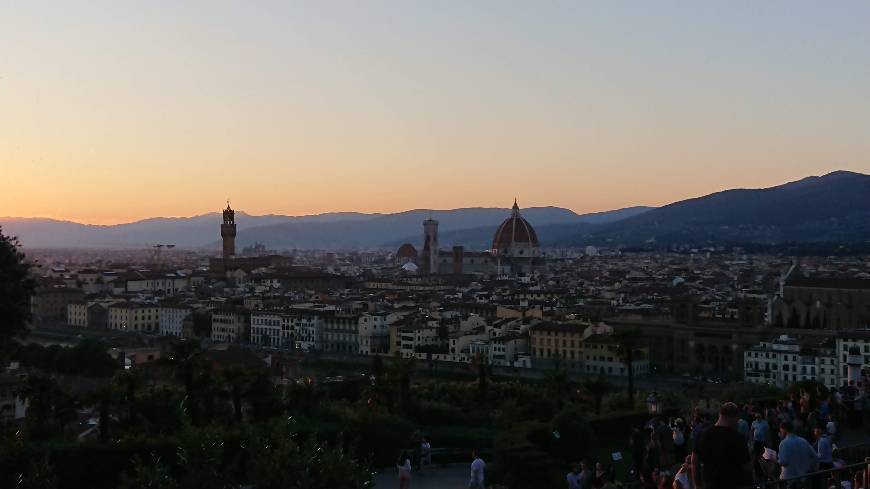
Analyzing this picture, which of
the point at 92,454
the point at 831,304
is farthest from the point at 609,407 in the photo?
the point at 831,304

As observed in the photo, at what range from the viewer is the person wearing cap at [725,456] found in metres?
7.11

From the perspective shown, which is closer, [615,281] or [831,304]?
[831,304]

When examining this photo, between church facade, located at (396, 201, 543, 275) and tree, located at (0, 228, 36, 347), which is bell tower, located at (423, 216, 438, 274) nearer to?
church facade, located at (396, 201, 543, 275)

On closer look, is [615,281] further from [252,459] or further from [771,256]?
[252,459]

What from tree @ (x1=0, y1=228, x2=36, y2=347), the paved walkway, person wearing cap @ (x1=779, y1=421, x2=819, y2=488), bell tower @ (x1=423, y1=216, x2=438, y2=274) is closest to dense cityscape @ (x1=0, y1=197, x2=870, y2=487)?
the paved walkway

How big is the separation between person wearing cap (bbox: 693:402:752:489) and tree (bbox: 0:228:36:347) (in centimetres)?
1520

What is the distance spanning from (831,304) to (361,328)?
26064mm

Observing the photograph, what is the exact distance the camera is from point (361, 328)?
200 ft

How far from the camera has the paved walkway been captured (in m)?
16.0

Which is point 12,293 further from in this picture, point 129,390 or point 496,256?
point 496,256

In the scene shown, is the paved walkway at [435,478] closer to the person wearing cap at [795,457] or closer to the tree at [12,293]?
the tree at [12,293]

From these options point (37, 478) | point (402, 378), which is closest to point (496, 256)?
point (402, 378)

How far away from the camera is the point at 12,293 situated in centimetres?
1920

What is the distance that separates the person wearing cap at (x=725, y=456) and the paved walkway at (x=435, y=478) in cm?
876
